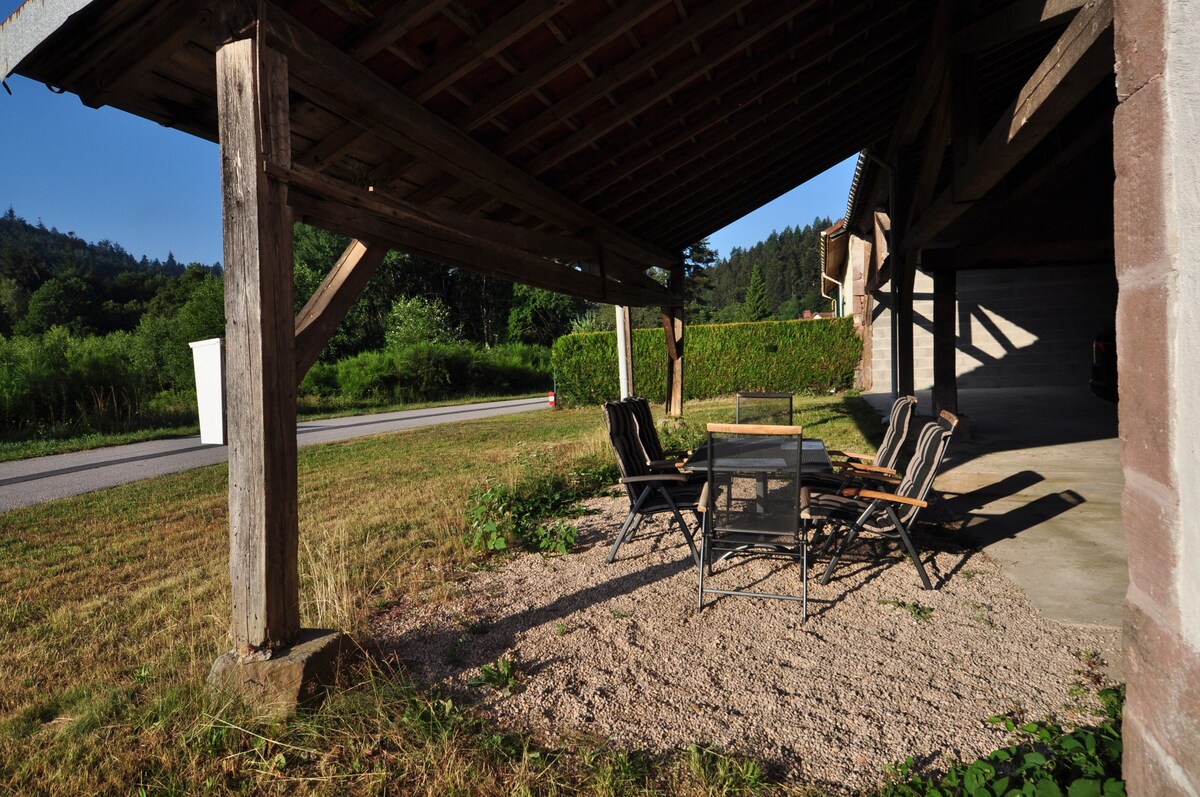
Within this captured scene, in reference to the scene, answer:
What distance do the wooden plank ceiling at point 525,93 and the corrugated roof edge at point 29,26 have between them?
3cm

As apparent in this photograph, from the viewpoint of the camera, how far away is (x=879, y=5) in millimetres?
4766

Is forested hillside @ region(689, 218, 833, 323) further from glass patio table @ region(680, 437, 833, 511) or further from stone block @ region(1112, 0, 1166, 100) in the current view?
stone block @ region(1112, 0, 1166, 100)

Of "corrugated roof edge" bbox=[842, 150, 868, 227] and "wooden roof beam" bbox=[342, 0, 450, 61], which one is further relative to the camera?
"corrugated roof edge" bbox=[842, 150, 868, 227]

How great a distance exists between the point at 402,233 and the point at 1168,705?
3.11 metres

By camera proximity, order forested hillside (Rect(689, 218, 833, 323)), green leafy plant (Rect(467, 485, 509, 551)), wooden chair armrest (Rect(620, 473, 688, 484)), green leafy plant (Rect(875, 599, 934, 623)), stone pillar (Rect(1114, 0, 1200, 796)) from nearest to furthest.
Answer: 1. stone pillar (Rect(1114, 0, 1200, 796))
2. green leafy plant (Rect(875, 599, 934, 623))
3. wooden chair armrest (Rect(620, 473, 688, 484))
4. green leafy plant (Rect(467, 485, 509, 551))
5. forested hillside (Rect(689, 218, 833, 323))

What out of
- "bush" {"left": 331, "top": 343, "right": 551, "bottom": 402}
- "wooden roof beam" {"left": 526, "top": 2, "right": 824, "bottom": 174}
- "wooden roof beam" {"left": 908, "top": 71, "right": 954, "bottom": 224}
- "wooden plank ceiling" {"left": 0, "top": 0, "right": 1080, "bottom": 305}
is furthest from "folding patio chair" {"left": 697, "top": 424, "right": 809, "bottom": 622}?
"bush" {"left": 331, "top": 343, "right": 551, "bottom": 402}

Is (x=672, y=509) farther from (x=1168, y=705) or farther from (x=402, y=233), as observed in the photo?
(x=1168, y=705)

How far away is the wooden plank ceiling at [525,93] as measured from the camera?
8.41 ft

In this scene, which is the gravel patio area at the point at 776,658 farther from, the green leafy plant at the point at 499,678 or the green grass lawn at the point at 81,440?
the green grass lawn at the point at 81,440

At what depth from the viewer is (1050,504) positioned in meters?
4.72

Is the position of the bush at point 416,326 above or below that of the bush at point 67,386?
above

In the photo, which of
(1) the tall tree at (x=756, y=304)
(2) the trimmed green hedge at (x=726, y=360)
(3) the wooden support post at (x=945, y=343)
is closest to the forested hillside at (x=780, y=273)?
(1) the tall tree at (x=756, y=304)

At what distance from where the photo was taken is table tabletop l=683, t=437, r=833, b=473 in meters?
3.24

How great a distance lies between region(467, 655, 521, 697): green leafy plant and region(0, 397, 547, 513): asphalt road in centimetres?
338
